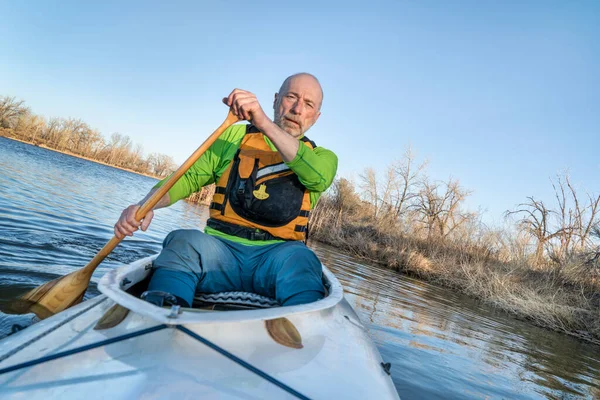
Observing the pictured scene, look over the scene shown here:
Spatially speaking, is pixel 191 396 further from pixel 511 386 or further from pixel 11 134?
pixel 11 134

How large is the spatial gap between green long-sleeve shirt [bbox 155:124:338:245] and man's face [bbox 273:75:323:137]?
216 mm

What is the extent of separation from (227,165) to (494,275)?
35.1 feet

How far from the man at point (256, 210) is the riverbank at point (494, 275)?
853 centimetres

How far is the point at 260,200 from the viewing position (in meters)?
1.89

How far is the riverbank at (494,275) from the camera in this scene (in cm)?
786

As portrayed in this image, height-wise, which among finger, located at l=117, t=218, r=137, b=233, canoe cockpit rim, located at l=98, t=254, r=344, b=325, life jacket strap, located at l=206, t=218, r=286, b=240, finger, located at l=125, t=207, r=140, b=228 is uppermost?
life jacket strap, located at l=206, t=218, r=286, b=240

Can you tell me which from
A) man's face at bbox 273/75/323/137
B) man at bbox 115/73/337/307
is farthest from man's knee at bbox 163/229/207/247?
man's face at bbox 273/75/323/137

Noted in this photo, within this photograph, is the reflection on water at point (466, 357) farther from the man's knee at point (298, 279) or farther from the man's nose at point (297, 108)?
the man's nose at point (297, 108)

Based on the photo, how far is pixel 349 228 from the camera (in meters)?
18.5

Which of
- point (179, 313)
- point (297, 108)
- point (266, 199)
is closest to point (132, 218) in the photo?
point (266, 199)

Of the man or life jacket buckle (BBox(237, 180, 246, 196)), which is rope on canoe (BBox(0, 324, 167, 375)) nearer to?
the man

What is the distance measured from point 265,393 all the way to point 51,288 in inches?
71.9

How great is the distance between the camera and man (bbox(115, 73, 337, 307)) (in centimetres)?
157

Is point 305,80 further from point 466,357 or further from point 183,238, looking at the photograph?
point 466,357
